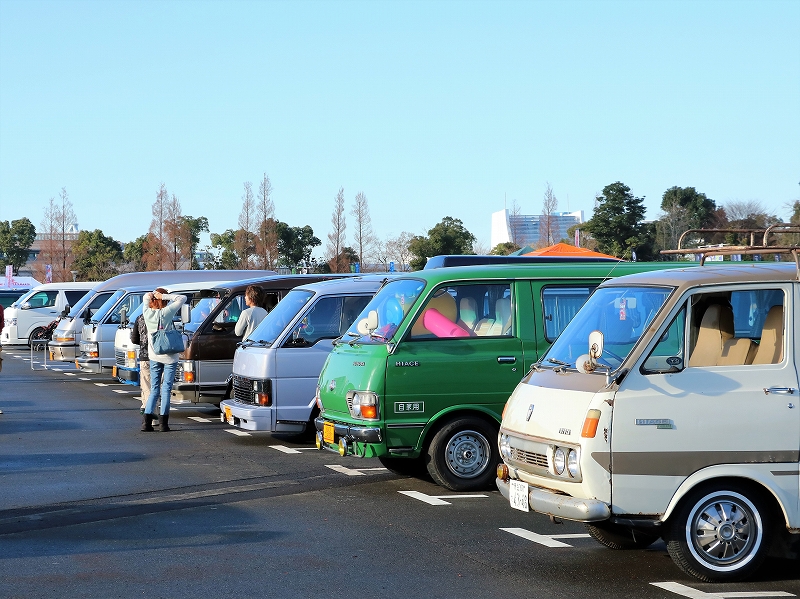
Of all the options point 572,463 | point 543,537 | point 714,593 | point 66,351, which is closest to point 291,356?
point 543,537

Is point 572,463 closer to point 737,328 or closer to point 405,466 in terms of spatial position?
point 737,328

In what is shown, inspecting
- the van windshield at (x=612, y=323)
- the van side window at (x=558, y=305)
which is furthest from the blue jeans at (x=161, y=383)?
the van windshield at (x=612, y=323)

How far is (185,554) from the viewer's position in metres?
7.46

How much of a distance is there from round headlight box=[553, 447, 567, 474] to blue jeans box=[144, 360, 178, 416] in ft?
28.9

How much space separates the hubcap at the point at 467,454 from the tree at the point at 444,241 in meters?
28.5

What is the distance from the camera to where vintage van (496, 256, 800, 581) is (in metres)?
6.61

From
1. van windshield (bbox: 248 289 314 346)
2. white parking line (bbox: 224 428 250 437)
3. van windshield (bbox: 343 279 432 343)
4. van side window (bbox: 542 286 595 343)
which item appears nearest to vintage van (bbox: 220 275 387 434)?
van windshield (bbox: 248 289 314 346)

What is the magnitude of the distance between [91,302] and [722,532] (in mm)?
22238

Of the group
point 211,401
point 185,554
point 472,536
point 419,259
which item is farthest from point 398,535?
point 419,259

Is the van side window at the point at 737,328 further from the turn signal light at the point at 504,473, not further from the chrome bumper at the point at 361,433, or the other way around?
the chrome bumper at the point at 361,433

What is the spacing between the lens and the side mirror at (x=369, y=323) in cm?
1070

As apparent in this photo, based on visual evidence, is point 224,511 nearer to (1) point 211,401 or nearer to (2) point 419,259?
(1) point 211,401

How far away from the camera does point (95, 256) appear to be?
225 feet

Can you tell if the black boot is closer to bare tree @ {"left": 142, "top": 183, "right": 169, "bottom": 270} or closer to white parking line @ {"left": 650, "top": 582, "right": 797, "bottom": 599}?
white parking line @ {"left": 650, "top": 582, "right": 797, "bottom": 599}
